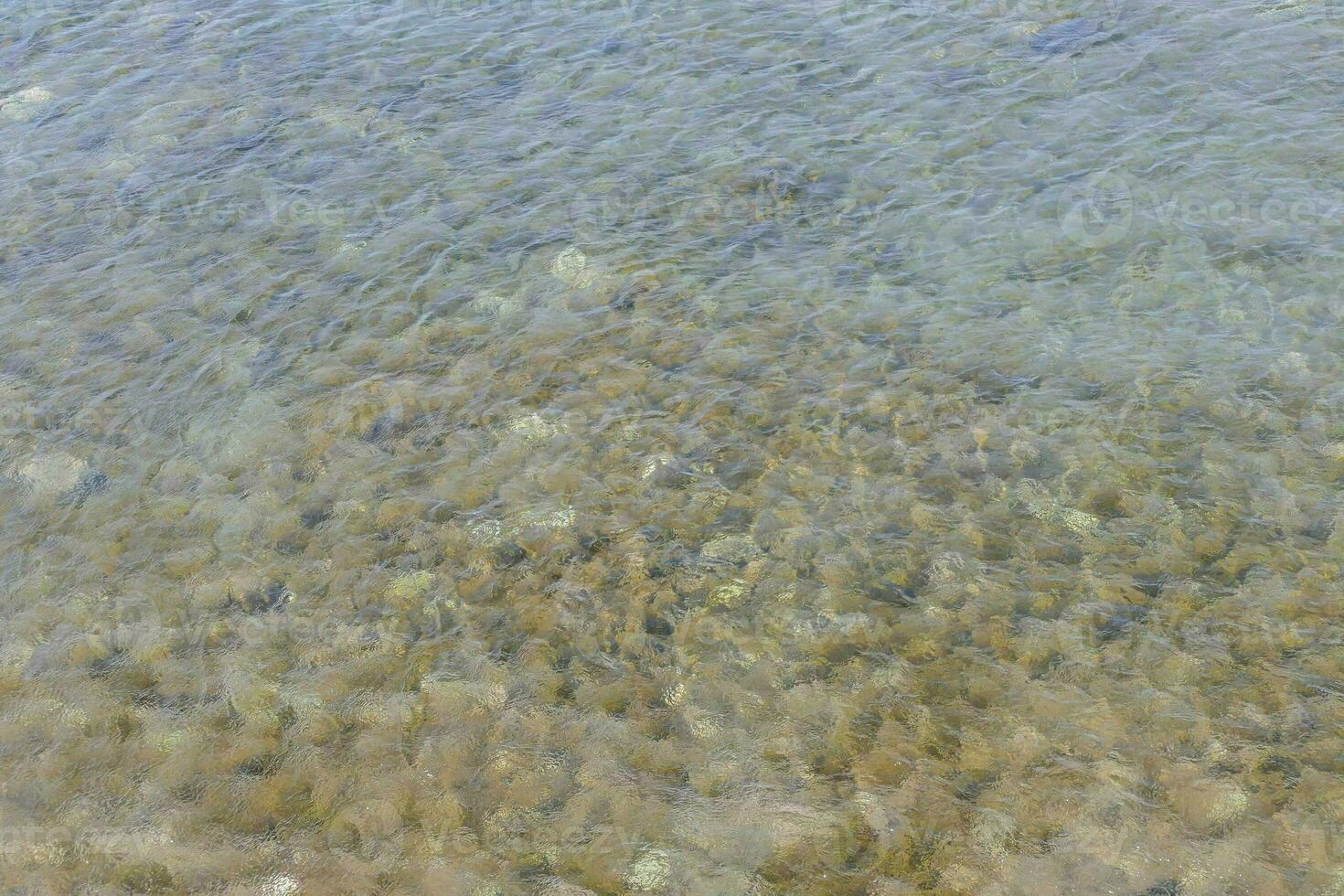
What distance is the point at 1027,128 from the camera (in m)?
13.3

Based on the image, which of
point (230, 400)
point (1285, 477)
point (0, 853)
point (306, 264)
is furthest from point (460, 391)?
point (1285, 477)

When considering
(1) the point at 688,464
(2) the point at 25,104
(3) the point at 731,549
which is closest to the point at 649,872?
(3) the point at 731,549

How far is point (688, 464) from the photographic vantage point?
374 inches

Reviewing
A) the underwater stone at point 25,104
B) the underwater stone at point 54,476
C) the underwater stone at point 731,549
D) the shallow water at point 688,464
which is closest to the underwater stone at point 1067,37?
the shallow water at point 688,464

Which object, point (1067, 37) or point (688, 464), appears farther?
point (1067, 37)

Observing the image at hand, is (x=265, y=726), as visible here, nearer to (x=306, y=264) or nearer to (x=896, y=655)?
(x=896, y=655)

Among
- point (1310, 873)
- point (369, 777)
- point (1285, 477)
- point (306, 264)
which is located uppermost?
point (306, 264)

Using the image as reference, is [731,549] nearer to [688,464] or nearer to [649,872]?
[688,464]

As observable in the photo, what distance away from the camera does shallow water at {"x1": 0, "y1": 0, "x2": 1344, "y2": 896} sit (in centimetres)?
697

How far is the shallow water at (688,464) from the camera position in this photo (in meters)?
6.97

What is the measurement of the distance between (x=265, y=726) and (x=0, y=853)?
1.75 m

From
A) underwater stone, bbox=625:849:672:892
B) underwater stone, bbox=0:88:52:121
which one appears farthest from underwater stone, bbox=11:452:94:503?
underwater stone, bbox=0:88:52:121

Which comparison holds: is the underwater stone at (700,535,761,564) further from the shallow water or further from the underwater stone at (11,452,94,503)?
the underwater stone at (11,452,94,503)

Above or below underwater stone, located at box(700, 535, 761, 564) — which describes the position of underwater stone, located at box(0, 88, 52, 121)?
A: above
